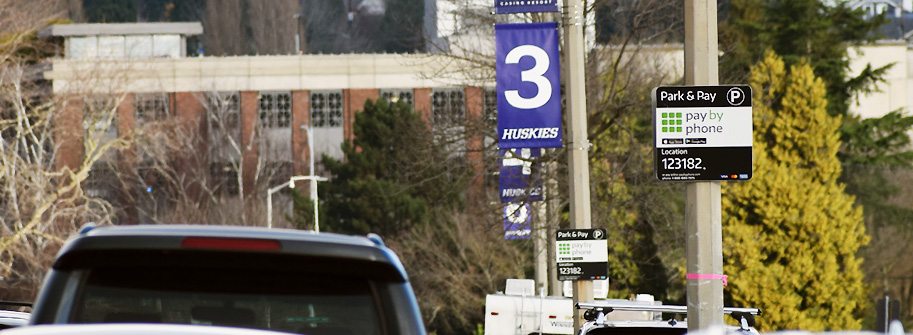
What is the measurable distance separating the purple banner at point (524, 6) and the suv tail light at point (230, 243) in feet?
47.9

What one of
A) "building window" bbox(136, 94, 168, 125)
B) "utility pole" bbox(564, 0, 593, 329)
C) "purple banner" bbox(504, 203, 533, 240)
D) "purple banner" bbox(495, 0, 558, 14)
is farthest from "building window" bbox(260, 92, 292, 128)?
"purple banner" bbox(495, 0, 558, 14)

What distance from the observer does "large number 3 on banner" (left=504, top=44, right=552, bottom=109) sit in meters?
19.6

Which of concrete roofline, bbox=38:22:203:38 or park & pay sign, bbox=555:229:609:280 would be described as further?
concrete roofline, bbox=38:22:203:38

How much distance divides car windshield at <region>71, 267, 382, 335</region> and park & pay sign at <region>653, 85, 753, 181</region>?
5.89m

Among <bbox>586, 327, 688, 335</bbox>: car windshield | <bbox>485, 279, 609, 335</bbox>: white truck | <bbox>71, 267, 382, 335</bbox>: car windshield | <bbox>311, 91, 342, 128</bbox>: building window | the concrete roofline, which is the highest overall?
the concrete roofline

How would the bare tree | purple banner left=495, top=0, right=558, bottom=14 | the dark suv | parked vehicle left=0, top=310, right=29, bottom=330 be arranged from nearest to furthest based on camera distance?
the dark suv
parked vehicle left=0, top=310, right=29, bottom=330
purple banner left=495, top=0, right=558, bottom=14
the bare tree

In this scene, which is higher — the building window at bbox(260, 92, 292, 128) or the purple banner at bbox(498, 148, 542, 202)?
the building window at bbox(260, 92, 292, 128)

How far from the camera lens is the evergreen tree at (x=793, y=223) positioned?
45.0m

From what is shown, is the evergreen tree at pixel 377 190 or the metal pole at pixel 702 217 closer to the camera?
the metal pole at pixel 702 217

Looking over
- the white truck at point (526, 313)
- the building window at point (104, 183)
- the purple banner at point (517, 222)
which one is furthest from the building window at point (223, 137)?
the purple banner at point (517, 222)

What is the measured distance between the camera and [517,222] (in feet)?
107

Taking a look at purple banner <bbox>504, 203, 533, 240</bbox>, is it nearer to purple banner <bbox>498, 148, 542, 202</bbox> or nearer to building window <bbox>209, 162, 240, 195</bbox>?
purple banner <bbox>498, 148, 542, 202</bbox>

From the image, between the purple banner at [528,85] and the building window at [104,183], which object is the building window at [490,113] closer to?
the purple banner at [528,85]

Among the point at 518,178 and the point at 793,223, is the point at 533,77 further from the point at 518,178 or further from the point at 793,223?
the point at 793,223
